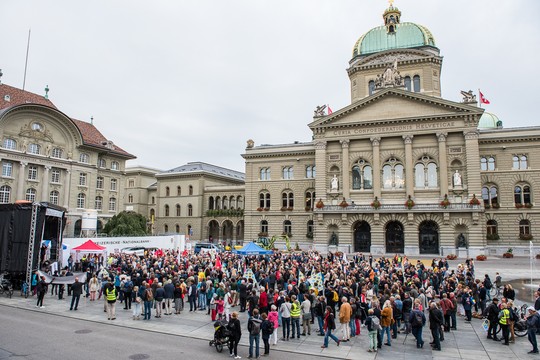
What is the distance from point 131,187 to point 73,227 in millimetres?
27775

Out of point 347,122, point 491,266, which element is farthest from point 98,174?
point 491,266

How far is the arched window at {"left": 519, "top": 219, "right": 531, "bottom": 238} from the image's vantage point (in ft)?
152

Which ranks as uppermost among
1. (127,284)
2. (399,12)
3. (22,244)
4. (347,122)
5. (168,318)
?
(399,12)

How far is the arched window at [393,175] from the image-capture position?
1949 inches

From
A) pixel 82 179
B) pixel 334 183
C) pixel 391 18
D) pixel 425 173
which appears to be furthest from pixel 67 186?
pixel 391 18

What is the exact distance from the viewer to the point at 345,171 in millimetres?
51406

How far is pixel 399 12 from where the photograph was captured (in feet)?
206

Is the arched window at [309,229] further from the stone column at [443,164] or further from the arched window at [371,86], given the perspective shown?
the arched window at [371,86]

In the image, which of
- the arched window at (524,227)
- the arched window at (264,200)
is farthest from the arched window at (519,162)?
the arched window at (264,200)

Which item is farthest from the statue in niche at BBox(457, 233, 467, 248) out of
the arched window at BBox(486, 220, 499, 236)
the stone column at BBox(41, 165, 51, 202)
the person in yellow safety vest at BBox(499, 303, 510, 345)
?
the stone column at BBox(41, 165, 51, 202)

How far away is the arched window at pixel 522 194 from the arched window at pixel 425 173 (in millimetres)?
9687

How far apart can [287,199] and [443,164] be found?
22.5 m

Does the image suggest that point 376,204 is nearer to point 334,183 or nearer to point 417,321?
point 334,183

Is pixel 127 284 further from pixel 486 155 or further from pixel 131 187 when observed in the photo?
pixel 131 187
